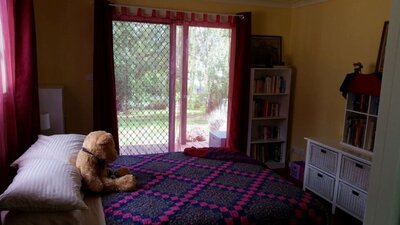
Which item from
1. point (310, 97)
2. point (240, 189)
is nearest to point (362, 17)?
point (310, 97)

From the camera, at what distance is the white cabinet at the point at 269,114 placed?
4.43m

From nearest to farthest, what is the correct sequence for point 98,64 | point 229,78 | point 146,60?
1. point 98,64
2. point 146,60
3. point 229,78

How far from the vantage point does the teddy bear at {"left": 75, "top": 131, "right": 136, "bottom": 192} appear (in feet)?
7.08

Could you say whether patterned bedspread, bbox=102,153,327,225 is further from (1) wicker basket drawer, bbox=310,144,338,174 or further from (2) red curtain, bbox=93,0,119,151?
(2) red curtain, bbox=93,0,119,151

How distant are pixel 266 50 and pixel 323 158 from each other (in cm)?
185

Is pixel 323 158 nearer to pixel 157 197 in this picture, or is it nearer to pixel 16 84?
pixel 157 197

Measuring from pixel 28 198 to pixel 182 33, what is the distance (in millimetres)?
2977

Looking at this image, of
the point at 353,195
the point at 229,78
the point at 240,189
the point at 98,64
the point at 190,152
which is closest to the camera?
the point at 240,189

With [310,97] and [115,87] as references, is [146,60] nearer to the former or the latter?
[115,87]

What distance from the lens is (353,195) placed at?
2926 millimetres

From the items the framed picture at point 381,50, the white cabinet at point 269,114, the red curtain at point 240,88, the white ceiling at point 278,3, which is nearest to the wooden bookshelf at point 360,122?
the framed picture at point 381,50

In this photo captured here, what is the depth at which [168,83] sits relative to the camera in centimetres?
415

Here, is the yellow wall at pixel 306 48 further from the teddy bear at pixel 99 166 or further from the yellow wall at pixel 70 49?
the teddy bear at pixel 99 166

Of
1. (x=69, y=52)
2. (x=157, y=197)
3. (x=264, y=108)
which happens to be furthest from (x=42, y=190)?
(x=264, y=108)
